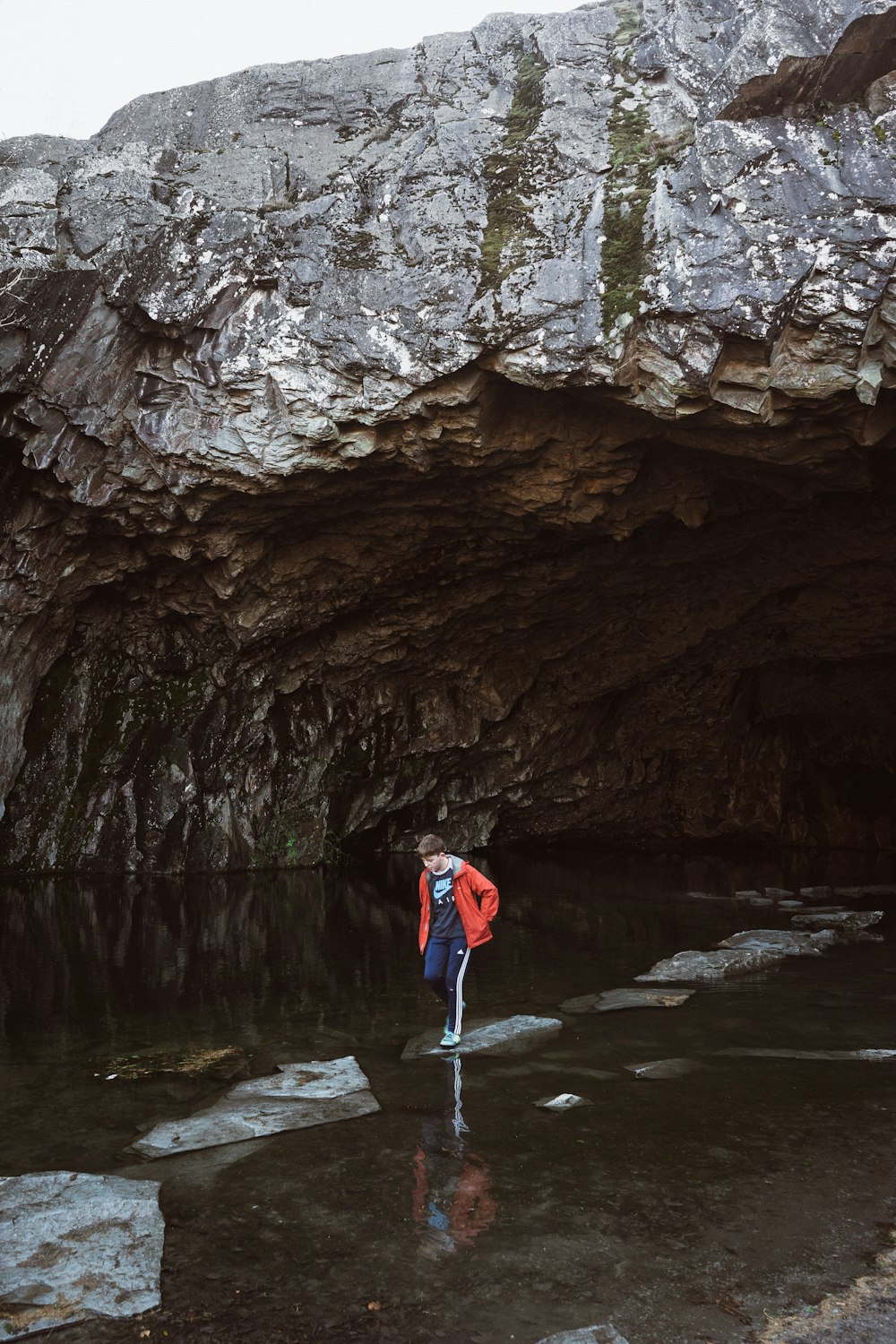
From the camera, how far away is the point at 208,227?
1291 cm

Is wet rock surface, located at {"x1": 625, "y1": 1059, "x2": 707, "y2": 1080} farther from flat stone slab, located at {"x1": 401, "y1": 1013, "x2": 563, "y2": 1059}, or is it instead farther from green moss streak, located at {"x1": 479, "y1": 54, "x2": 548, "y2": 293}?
green moss streak, located at {"x1": 479, "y1": 54, "x2": 548, "y2": 293}

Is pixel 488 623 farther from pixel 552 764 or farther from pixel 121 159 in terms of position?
pixel 121 159

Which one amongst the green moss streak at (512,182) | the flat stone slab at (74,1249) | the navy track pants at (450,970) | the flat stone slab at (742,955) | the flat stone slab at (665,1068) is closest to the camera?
the flat stone slab at (74,1249)

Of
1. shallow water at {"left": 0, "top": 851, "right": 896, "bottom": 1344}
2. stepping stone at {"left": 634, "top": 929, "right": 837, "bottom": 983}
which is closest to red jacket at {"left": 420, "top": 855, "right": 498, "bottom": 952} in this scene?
shallow water at {"left": 0, "top": 851, "right": 896, "bottom": 1344}

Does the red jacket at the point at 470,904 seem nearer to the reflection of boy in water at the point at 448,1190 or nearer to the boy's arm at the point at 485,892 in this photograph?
the boy's arm at the point at 485,892

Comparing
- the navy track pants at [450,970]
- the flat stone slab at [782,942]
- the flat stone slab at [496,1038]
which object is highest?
the navy track pants at [450,970]

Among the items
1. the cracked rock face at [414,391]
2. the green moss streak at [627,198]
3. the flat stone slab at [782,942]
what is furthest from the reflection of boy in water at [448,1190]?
the green moss streak at [627,198]

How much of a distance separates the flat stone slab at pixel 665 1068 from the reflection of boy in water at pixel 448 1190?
1.36 metres

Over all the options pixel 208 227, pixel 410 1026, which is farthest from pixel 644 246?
pixel 410 1026

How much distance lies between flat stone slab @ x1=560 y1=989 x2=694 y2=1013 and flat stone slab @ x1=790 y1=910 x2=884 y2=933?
4771 mm

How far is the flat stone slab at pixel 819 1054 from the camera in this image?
634 cm

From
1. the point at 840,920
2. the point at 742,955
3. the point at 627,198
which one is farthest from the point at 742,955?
the point at 627,198

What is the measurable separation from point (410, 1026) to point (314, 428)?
8.25m

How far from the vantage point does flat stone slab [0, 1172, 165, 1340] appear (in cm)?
340
